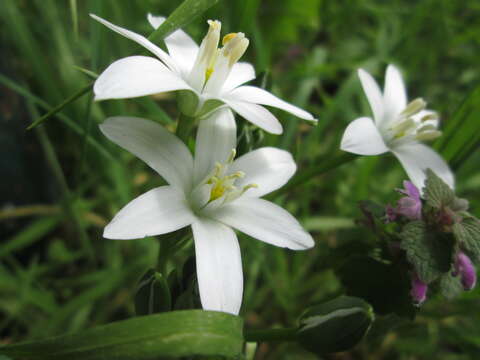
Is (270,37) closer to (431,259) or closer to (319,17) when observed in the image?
→ (319,17)

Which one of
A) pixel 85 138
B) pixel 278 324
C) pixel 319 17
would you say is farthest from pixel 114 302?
pixel 319 17

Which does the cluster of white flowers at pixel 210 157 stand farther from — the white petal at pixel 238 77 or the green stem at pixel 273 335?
the green stem at pixel 273 335

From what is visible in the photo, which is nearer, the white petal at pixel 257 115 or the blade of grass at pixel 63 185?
the white petal at pixel 257 115

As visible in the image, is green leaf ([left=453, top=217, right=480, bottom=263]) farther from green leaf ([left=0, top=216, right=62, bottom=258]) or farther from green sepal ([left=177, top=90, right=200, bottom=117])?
green leaf ([left=0, top=216, right=62, bottom=258])

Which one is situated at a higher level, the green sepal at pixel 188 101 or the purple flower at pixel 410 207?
the green sepal at pixel 188 101

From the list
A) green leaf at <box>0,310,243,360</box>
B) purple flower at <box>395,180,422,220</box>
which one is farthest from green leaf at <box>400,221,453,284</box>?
green leaf at <box>0,310,243,360</box>

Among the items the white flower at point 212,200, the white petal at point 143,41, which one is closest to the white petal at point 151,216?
the white flower at point 212,200

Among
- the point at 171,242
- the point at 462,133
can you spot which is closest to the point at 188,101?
the point at 171,242
